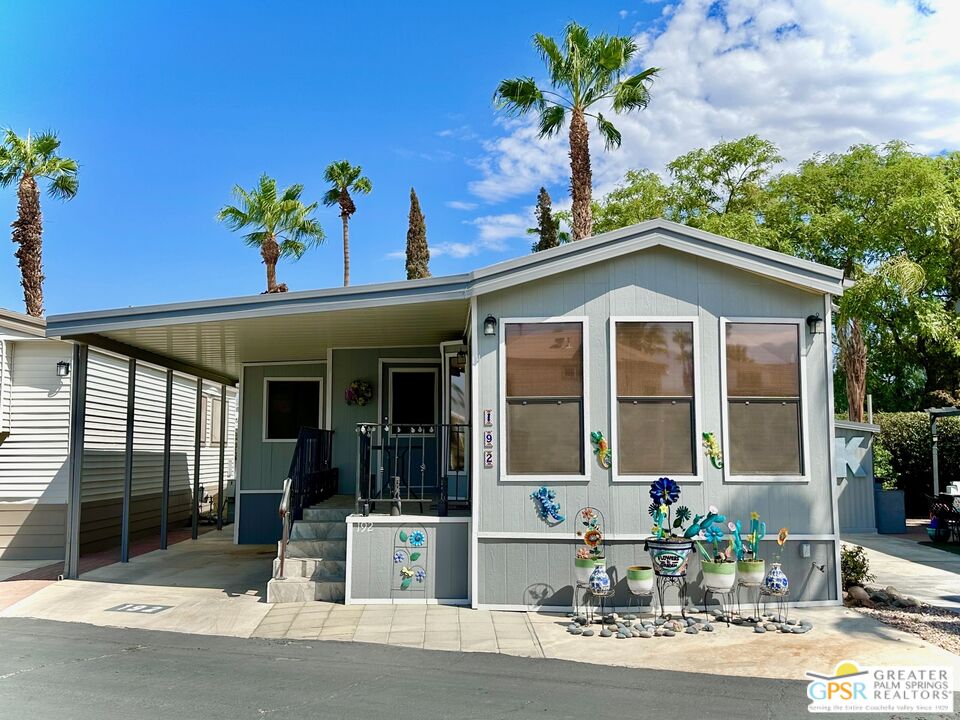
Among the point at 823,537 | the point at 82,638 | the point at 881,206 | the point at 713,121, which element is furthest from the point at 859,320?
the point at 82,638

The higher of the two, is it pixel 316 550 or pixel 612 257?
pixel 612 257

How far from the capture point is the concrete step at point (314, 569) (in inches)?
294

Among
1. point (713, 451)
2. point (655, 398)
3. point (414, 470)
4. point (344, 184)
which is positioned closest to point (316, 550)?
point (414, 470)

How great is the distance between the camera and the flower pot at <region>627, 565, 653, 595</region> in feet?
21.2

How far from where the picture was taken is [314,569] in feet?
24.6

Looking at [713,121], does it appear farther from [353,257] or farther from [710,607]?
[710,607]

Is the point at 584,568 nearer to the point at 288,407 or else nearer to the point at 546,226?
the point at 288,407

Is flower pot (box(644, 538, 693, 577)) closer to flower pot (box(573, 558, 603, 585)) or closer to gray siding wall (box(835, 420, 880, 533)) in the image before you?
flower pot (box(573, 558, 603, 585))

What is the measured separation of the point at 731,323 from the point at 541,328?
182 cm

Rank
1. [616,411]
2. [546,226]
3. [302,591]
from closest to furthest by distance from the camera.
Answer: [616,411] → [302,591] → [546,226]

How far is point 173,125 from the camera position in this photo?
20.9 meters

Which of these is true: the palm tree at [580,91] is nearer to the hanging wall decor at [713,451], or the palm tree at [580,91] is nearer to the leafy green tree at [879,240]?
the leafy green tree at [879,240]

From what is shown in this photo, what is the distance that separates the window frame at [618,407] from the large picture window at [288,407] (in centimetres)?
596

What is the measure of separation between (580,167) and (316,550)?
494 inches
